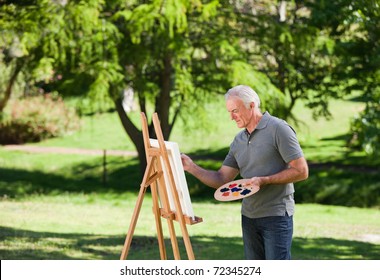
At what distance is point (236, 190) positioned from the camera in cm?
539

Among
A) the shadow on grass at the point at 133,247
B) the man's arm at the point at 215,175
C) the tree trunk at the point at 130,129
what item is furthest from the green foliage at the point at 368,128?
the tree trunk at the point at 130,129

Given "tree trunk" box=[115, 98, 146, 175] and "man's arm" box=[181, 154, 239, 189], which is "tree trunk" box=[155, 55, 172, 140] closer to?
"tree trunk" box=[115, 98, 146, 175]

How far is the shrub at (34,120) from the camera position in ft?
95.2

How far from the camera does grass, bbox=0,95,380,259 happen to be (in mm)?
11180

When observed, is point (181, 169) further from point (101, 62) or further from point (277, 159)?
point (101, 62)

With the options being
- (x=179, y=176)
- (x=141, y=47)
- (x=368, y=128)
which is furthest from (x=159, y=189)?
(x=141, y=47)

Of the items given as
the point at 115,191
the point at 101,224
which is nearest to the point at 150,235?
the point at 101,224

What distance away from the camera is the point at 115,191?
21203mm

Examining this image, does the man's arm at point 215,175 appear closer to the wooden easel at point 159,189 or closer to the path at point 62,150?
the wooden easel at point 159,189

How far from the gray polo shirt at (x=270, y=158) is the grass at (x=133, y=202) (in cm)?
473

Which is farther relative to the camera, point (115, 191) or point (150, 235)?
point (115, 191)

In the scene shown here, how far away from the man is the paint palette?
41mm
